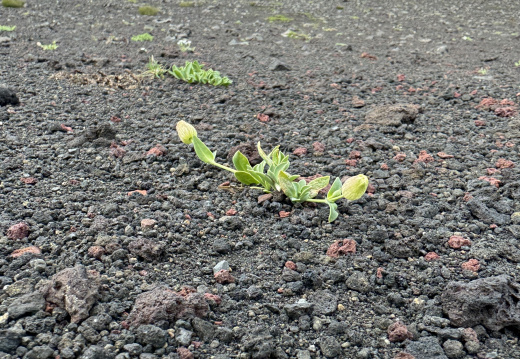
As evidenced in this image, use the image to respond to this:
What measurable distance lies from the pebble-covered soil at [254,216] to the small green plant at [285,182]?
0.08m

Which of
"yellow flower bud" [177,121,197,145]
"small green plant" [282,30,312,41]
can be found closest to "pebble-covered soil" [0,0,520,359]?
"yellow flower bud" [177,121,197,145]

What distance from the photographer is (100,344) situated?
175cm

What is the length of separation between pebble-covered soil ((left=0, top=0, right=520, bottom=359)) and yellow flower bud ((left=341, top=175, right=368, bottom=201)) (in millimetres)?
170

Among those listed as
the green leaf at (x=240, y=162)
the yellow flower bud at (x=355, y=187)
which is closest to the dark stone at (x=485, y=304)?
the yellow flower bud at (x=355, y=187)

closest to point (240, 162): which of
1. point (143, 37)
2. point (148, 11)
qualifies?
point (143, 37)

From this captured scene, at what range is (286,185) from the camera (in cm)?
271

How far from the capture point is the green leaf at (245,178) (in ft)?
9.39

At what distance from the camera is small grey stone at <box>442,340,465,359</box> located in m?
1.85

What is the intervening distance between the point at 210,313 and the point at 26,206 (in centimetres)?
121

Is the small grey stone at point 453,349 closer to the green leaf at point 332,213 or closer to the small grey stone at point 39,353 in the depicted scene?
the green leaf at point 332,213

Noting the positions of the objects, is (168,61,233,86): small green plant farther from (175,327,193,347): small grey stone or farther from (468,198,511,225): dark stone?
(175,327,193,347): small grey stone

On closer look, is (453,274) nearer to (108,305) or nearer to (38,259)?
(108,305)

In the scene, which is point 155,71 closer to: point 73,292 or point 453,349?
point 73,292

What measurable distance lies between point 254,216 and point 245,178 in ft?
0.95
